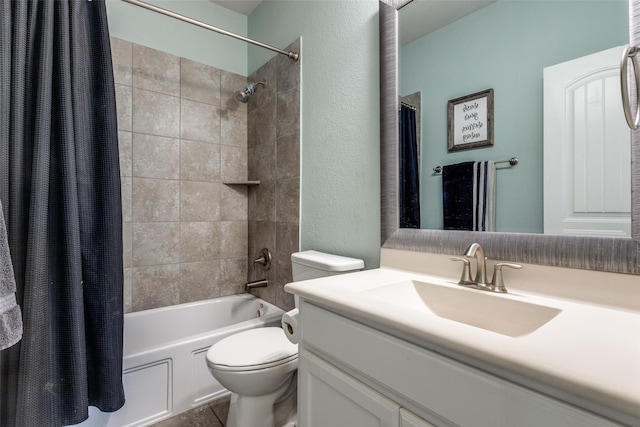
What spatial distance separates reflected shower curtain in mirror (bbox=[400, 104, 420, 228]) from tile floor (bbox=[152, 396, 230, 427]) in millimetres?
1393

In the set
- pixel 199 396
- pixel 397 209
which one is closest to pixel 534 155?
pixel 397 209

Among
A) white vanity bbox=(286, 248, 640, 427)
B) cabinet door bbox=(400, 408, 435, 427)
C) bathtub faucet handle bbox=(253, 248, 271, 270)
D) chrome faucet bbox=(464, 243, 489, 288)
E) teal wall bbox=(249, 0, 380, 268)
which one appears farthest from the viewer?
bathtub faucet handle bbox=(253, 248, 271, 270)

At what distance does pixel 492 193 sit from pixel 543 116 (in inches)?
10.0

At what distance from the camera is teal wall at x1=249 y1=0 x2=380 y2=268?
131 cm

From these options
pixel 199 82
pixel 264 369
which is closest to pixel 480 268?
pixel 264 369

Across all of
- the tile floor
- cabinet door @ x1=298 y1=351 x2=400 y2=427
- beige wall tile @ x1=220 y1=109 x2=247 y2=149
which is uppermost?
beige wall tile @ x1=220 y1=109 x2=247 y2=149

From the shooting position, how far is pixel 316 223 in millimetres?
1608

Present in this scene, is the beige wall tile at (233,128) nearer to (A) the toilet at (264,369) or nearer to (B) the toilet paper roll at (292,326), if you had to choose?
(A) the toilet at (264,369)

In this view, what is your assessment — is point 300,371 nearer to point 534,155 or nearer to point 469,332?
point 469,332

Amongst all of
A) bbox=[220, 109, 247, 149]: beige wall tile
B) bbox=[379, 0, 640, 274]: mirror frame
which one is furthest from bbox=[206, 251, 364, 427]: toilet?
bbox=[220, 109, 247, 149]: beige wall tile

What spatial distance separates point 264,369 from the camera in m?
1.20

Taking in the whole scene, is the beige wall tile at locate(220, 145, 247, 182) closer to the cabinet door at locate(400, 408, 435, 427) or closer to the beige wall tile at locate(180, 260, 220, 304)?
the beige wall tile at locate(180, 260, 220, 304)

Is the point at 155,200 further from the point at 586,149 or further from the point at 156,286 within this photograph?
the point at 586,149

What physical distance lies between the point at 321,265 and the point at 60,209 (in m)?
1.08
